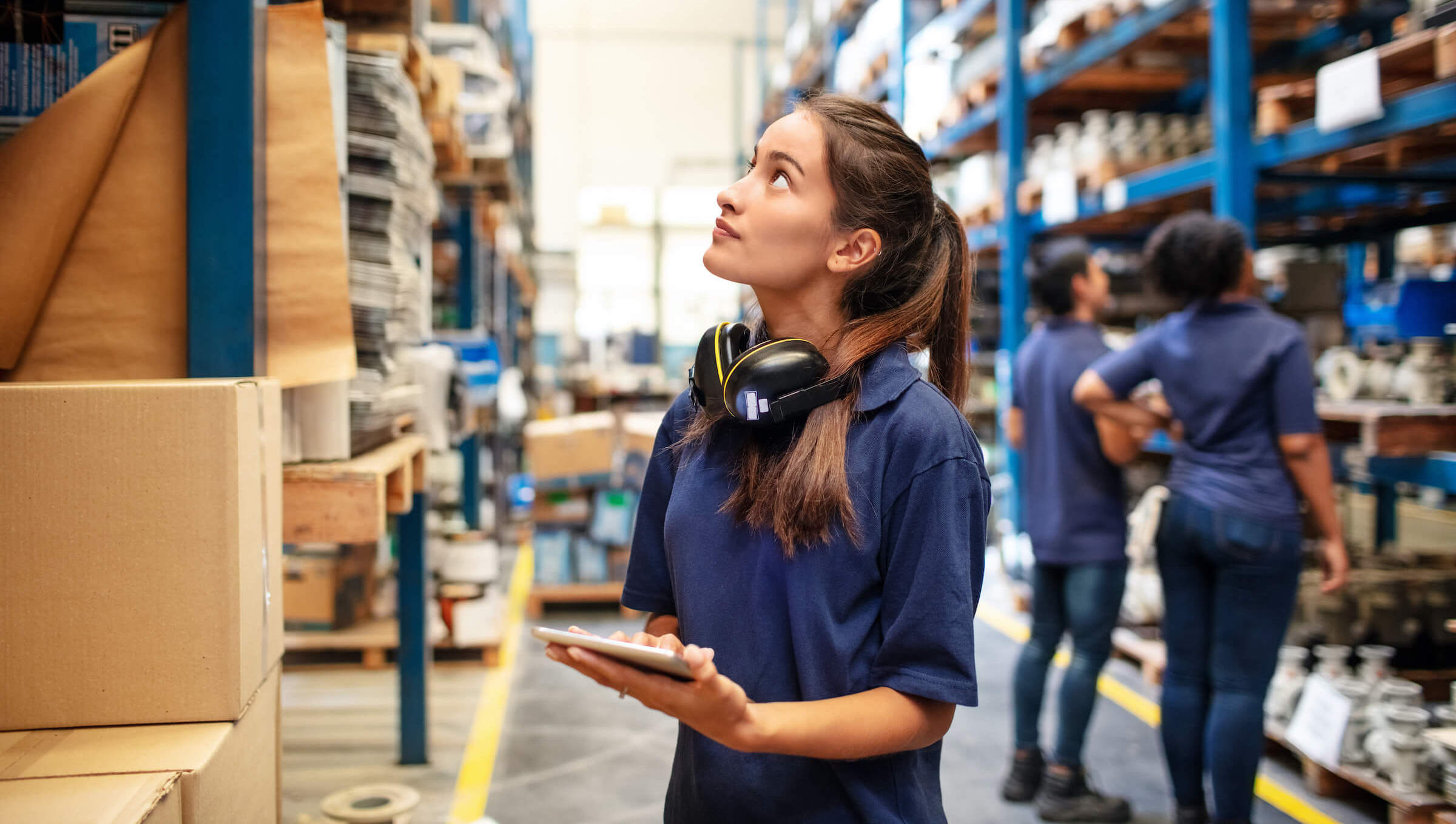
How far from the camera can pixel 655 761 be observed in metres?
4.03

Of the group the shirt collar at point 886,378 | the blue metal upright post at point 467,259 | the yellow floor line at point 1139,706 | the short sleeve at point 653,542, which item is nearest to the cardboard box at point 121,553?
the short sleeve at point 653,542

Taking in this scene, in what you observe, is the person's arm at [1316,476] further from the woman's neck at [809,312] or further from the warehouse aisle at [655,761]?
the woman's neck at [809,312]

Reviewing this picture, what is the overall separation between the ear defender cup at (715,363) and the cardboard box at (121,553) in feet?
2.14

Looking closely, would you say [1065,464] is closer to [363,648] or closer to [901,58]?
[363,648]

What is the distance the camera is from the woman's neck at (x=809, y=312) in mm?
1469

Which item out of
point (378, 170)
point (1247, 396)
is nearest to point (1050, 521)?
point (1247, 396)

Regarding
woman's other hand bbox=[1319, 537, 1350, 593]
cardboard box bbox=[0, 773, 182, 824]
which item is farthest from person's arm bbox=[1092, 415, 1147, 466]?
cardboard box bbox=[0, 773, 182, 824]

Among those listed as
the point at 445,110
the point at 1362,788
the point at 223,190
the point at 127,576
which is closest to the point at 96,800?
the point at 127,576

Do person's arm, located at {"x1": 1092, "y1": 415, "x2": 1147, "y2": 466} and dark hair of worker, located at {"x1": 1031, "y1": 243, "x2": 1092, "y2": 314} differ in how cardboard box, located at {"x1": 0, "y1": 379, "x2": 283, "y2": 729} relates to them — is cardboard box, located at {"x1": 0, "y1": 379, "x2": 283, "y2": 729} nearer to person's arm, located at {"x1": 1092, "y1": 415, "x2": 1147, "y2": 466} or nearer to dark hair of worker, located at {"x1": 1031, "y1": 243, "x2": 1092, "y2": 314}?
person's arm, located at {"x1": 1092, "y1": 415, "x2": 1147, "y2": 466}

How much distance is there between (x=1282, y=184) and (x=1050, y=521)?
9.02 feet

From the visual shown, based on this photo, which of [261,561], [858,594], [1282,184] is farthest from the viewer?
[1282,184]

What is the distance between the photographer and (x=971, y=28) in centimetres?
784

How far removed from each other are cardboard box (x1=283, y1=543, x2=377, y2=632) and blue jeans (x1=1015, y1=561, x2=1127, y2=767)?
130 inches

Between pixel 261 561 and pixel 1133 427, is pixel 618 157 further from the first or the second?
pixel 261 561
